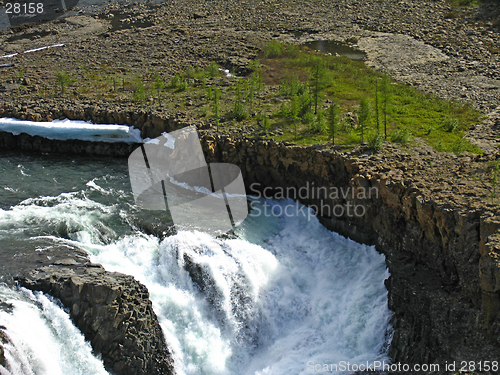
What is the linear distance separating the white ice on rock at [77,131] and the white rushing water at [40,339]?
15.0 meters

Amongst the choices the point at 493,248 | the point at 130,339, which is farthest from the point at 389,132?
the point at 130,339

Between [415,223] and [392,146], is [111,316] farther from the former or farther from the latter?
[392,146]

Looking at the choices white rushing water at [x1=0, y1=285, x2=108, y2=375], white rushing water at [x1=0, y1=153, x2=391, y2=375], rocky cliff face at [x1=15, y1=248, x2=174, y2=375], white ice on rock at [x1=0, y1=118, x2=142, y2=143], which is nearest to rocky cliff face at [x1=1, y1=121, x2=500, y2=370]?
rocky cliff face at [x1=15, y1=248, x2=174, y2=375]

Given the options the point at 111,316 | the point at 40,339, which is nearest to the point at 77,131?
the point at 111,316

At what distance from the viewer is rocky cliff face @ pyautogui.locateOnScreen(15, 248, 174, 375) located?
18891 millimetres

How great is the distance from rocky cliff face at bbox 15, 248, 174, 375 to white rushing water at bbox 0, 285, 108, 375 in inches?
16.3

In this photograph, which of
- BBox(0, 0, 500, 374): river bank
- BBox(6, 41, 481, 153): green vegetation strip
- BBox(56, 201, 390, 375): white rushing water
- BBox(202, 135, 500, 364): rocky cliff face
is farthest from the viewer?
BBox(6, 41, 481, 153): green vegetation strip

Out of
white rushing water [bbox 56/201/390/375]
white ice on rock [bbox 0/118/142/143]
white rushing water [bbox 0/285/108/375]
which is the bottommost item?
white rushing water [bbox 56/201/390/375]

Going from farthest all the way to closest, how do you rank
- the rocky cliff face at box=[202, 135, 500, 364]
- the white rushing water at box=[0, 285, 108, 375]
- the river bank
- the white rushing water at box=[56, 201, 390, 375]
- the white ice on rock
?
the white ice on rock → the white rushing water at box=[56, 201, 390, 375] → the river bank → the rocky cliff face at box=[202, 135, 500, 364] → the white rushing water at box=[0, 285, 108, 375]

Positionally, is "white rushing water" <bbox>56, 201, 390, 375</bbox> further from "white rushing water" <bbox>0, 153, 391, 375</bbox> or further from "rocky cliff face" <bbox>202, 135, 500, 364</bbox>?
"rocky cliff face" <bbox>202, 135, 500, 364</bbox>

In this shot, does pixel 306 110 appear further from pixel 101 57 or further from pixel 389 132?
pixel 101 57

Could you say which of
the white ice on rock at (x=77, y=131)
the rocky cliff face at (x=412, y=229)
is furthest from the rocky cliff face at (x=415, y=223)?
the white ice on rock at (x=77, y=131)

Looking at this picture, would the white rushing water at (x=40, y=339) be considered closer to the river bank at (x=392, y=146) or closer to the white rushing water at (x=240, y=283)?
the white rushing water at (x=240, y=283)

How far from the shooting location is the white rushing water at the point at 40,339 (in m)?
16.9
